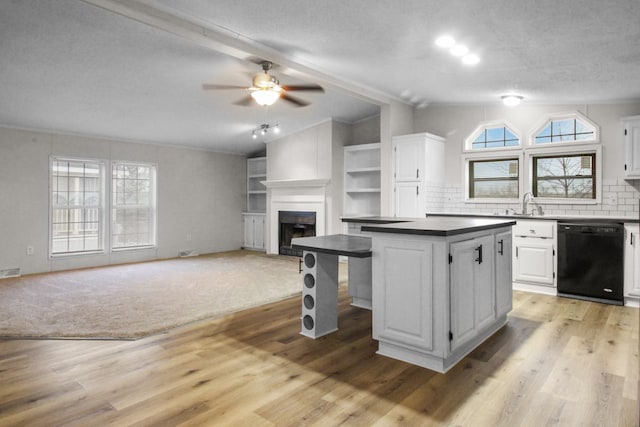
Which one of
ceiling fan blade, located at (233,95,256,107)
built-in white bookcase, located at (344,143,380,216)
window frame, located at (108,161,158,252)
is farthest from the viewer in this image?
built-in white bookcase, located at (344,143,380,216)

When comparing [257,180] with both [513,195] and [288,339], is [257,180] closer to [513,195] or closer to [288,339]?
[513,195]

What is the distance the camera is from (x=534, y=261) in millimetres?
4836

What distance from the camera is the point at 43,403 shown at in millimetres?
2217

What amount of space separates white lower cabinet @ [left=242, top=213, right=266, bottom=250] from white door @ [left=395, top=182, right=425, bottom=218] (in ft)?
12.2

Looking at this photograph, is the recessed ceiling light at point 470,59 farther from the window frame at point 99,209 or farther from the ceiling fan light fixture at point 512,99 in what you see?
the window frame at point 99,209

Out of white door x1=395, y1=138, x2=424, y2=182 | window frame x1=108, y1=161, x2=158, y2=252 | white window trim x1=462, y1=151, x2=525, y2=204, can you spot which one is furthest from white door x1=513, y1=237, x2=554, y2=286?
window frame x1=108, y1=161, x2=158, y2=252

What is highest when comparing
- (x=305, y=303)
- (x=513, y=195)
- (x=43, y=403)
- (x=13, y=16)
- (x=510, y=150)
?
(x=13, y=16)

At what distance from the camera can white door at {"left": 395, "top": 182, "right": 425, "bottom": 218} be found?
576 centimetres

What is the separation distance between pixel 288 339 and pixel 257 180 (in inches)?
255

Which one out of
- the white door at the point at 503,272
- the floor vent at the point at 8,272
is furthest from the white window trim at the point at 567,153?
the floor vent at the point at 8,272

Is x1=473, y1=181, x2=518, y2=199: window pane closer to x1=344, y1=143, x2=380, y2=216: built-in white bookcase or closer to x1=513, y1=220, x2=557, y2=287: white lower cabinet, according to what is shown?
x1=513, y1=220, x2=557, y2=287: white lower cabinet

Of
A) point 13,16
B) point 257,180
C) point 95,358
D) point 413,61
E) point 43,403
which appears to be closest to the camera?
point 43,403

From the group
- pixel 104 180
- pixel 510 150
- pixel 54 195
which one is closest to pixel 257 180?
pixel 104 180

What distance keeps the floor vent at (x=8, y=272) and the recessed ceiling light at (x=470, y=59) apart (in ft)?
22.1
